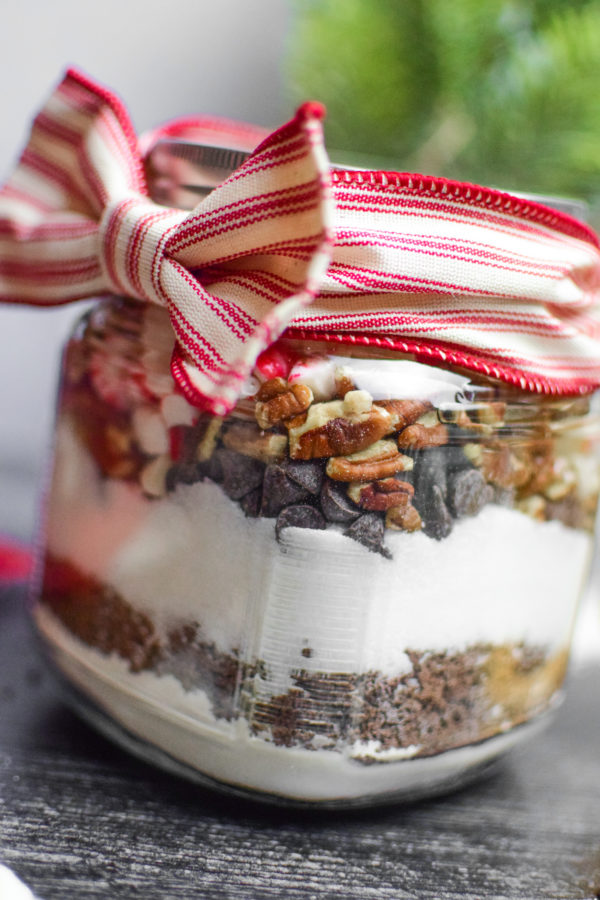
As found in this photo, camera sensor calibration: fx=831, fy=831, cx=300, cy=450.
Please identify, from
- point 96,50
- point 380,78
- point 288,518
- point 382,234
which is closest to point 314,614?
point 288,518

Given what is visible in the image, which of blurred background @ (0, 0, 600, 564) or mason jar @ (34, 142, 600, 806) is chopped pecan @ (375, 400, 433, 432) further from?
blurred background @ (0, 0, 600, 564)

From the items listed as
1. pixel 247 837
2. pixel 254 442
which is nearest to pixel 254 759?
pixel 247 837

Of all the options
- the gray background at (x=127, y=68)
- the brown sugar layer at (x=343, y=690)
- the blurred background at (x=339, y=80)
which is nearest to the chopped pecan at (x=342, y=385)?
the brown sugar layer at (x=343, y=690)

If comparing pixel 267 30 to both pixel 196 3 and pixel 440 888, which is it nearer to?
pixel 196 3

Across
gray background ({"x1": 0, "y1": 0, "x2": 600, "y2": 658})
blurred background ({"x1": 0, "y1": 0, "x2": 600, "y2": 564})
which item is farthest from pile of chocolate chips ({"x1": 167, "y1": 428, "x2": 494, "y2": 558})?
gray background ({"x1": 0, "y1": 0, "x2": 600, "y2": 658})

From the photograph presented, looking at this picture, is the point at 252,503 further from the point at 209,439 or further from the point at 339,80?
the point at 339,80

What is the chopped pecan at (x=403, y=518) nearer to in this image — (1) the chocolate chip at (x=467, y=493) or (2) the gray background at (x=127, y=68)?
(1) the chocolate chip at (x=467, y=493)
